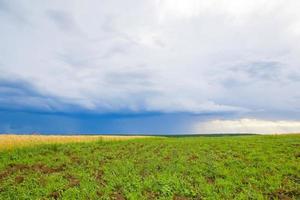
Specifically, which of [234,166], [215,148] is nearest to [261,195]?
[234,166]

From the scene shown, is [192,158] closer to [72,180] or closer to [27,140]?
[72,180]

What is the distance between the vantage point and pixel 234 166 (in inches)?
754

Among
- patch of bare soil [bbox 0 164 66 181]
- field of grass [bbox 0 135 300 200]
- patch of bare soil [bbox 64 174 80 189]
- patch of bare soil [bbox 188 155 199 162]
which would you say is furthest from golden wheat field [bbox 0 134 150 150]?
patch of bare soil [bbox 188 155 199 162]

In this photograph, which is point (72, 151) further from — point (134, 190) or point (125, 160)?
point (134, 190)

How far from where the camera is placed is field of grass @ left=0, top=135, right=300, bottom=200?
48.9 ft

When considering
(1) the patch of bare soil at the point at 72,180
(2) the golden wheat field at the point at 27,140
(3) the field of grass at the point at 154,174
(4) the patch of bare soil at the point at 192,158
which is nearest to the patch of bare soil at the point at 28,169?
(3) the field of grass at the point at 154,174

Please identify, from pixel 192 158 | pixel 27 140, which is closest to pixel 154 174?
Answer: pixel 192 158

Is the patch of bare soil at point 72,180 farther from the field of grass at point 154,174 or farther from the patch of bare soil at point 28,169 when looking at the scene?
the patch of bare soil at point 28,169

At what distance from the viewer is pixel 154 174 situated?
57.8 feet

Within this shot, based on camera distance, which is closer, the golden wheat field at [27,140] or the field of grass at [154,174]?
the field of grass at [154,174]

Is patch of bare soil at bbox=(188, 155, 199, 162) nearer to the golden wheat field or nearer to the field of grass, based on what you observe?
the field of grass

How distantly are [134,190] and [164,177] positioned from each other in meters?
2.33

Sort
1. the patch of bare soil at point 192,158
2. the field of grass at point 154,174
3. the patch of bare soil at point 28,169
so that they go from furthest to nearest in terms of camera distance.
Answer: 1. the patch of bare soil at point 192,158
2. the patch of bare soil at point 28,169
3. the field of grass at point 154,174

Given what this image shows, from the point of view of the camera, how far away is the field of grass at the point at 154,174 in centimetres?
1491
